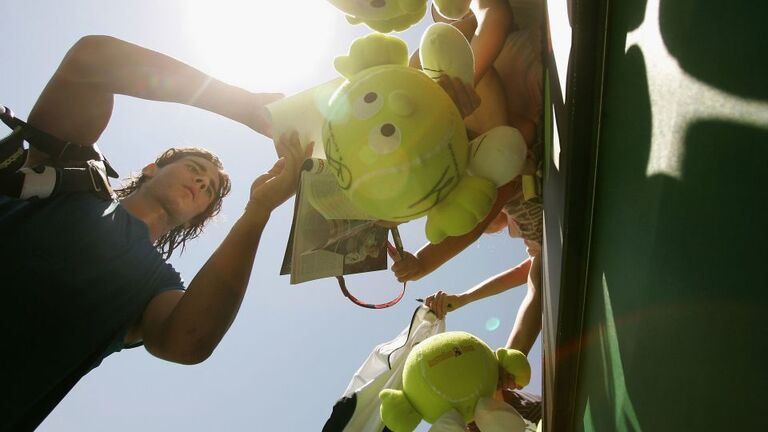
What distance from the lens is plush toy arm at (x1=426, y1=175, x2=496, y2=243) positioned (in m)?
0.70

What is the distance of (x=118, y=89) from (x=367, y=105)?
0.84 metres

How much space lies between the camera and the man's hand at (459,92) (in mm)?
720

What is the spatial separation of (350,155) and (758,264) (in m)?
0.54

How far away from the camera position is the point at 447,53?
719 mm

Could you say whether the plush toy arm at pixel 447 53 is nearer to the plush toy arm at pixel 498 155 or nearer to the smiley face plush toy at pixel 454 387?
the plush toy arm at pixel 498 155

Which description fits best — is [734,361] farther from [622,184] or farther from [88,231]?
[88,231]

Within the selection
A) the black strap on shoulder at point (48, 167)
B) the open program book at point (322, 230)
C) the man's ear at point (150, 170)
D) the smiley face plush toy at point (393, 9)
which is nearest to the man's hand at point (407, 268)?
the open program book at point (322, 230)

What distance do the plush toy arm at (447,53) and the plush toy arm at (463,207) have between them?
187 mm

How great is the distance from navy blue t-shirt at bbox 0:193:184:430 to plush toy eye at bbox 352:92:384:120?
0.76m

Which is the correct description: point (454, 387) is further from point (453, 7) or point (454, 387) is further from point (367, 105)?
point (453, 7)

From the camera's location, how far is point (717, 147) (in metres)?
0.26

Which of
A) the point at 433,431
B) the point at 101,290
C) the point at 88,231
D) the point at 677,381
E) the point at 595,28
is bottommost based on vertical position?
the point at 433,431

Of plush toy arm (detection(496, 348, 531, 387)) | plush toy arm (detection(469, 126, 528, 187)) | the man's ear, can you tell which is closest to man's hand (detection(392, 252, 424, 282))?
plush toy arm (detection(496, 348, 531, 387))

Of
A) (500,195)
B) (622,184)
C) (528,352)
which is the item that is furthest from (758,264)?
(528,352)
